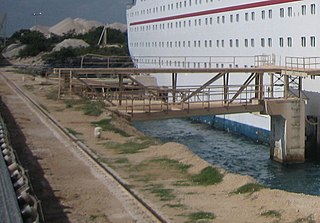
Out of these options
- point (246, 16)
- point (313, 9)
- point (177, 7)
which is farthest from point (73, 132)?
point (177, 7)

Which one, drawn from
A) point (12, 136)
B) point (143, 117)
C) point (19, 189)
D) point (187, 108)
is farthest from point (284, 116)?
point (19, 189)

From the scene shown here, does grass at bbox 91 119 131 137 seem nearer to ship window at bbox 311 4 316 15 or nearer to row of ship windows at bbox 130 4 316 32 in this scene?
ship window at bbox 311 4 316 15

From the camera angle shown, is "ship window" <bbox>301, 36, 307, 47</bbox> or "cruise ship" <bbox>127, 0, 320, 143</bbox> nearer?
"ship window" <bbox>301, 36, 307, 47</bbox>

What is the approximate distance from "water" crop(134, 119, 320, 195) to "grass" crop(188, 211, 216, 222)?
34.1 feet

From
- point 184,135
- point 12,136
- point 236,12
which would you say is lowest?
point 184,135

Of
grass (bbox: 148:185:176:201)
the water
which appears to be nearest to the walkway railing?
the water

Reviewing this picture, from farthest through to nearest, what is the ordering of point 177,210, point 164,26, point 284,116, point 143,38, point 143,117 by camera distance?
1. point 143,38
2. point 164,26
3. point 284,116
4. point 143,117
5. point 177,210

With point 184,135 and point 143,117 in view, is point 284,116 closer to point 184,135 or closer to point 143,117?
point 143,117

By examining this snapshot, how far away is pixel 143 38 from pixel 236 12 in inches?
787

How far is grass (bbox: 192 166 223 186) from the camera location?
9344 millimetres

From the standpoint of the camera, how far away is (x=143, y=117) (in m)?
19.9

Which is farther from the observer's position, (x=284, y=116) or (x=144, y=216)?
(x=284, y=116)

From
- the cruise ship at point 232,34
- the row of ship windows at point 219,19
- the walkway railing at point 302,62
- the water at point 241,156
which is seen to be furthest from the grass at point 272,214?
the row of ship windows at point 219,19

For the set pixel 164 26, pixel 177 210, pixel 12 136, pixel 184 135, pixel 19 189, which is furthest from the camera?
pixel 164 26
